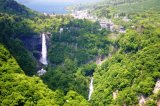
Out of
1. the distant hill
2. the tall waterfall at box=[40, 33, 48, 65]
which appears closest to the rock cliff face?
the tall waterfall at box=[40, 33, 48, 65]

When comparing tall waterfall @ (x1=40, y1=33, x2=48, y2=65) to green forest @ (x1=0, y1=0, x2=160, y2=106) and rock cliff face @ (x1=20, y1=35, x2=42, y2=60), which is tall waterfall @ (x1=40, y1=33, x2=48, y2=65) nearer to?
rock cliff face @ (x1=20, y1=35, x2=42, y2=60)

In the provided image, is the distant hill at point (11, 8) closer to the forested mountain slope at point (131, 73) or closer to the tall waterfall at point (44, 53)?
the tall waterfall at point (44, 53)

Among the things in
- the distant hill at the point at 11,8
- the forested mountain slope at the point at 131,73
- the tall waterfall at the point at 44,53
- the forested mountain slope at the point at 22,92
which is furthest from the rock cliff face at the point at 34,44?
the forested mountain slope at the point at 22,92

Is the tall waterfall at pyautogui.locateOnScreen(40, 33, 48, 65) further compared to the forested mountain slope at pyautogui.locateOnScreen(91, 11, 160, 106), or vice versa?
the tall waterfall at pyautogui.locateOnScreen(40, 33, 48, 65)

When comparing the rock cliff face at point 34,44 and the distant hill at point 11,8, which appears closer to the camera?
the rock cliff face at point 34,44

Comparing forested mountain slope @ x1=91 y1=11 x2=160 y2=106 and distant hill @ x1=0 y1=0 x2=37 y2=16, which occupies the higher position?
distant hill @ x1=0 y1=0 x2=37 y2=16

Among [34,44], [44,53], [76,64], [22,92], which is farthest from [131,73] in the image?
[34,44]

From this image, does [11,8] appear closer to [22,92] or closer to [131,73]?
[131,73]

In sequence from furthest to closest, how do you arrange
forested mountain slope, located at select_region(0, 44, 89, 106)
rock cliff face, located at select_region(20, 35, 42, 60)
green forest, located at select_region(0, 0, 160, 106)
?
1. rock cliff face, located at select_region(20, 35, 42, 60)
2. green forest, located at select_region(0, 0, 160, 106)
3. forested mountain slope, located at select_region(0, 44, 89, 106)

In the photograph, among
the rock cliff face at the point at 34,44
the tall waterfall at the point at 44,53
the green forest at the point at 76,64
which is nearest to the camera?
the green forest at the point at 76,64
